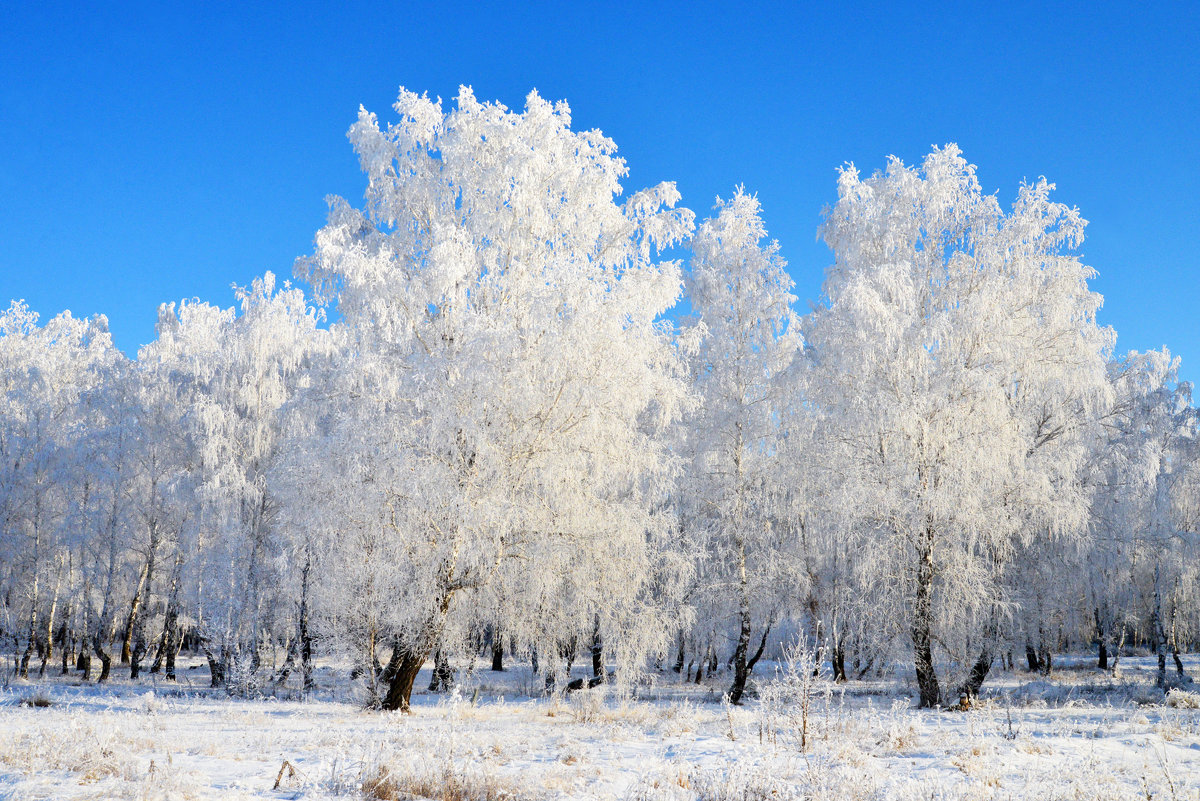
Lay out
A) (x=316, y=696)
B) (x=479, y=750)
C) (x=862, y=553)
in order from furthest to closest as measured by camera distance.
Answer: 1. (x=316, y=696)
2. (x=862, y=553)
3. (x=479, y=750)

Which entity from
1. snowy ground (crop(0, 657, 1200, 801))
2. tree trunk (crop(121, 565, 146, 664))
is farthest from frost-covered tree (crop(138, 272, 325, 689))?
snowy ground (crop(0, 657, 1200, 801))

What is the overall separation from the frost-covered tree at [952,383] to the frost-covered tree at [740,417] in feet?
7.07

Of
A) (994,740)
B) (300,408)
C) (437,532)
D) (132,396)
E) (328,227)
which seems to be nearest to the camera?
(994,740)

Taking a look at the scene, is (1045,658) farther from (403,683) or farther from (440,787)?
(440,787)

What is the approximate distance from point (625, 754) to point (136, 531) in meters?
25.5

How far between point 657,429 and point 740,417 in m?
3.05

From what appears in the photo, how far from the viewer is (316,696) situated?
1784 cm

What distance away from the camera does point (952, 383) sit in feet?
41.2

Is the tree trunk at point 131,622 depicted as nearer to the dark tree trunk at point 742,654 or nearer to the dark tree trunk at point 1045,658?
the dark tree trunk at point 742,654

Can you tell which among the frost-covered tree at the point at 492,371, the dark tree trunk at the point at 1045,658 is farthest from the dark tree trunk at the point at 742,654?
the dark tree trunk at the point at 1045,658

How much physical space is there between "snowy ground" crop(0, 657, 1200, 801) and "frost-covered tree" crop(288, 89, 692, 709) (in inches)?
91.9

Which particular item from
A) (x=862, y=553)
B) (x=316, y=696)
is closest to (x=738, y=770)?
(x=862, y=553)

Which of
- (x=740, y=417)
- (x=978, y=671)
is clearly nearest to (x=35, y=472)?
(x=740, y=417)

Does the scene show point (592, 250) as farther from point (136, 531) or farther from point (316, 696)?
point (136, 531)
